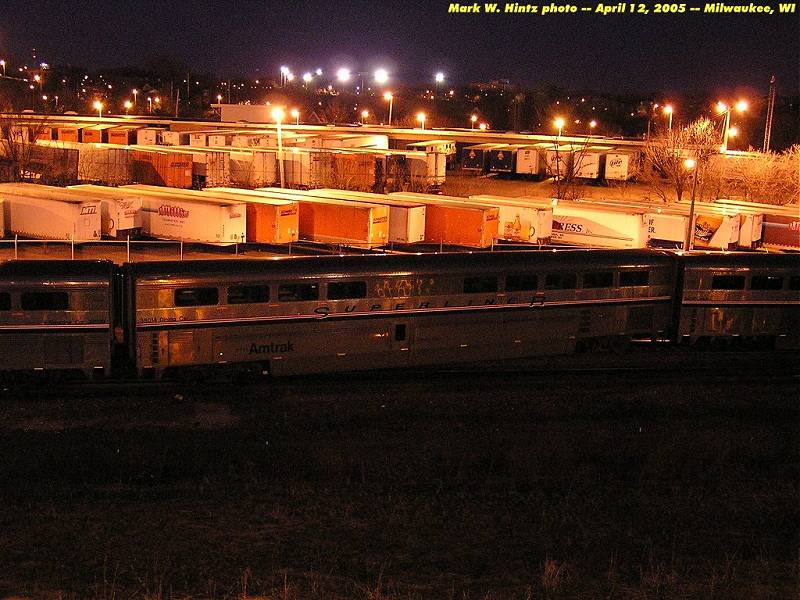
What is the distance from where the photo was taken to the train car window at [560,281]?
19.7 meters

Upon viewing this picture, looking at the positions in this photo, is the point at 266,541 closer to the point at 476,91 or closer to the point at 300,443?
the point at 300,443

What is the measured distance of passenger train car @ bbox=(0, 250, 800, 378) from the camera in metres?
16.8

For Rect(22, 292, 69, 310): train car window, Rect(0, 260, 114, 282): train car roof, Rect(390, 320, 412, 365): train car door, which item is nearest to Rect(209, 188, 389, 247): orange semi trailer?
Rect(390, 320, 412, 365): train car door

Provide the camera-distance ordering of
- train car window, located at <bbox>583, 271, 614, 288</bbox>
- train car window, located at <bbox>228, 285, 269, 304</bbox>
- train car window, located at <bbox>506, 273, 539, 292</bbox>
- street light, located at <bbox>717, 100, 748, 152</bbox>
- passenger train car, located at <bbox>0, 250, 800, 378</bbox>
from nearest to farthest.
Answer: passenger train car, located at <bbox>0, 250, 800, 378</bbox>
train car window, located at <bbox>228, 285, 269, 304</bbox>
train car window, located at <bbox>506, 273, 539, 292</bbox>
train car window, located at <bbox>583, 271, 614, 288</bbox>
street light, located at <bbox>717, 100, 748, 152</bbox>

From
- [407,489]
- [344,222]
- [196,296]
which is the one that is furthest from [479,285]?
[344,222]

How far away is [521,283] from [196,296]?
7094mm

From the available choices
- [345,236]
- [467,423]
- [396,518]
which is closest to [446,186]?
[345,236]

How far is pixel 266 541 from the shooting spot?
11.3 metres

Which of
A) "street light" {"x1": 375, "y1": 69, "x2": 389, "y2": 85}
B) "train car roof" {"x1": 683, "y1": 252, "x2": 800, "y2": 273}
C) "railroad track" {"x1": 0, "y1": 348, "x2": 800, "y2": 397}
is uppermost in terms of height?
"street light" {"x1": 375, "y1": 69, "x2": 389, "y2": 85}

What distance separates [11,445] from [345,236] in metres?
21.1

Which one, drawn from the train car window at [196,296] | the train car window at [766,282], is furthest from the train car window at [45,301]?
the train car window at [766,282]

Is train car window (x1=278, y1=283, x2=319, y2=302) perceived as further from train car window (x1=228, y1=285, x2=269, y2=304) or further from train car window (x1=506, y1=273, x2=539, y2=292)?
train car window (x1=506, y1=273, x2=539, y2=292)

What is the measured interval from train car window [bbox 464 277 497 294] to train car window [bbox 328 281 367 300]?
233cm

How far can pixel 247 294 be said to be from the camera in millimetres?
17359
